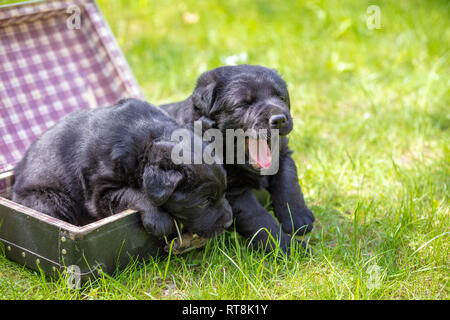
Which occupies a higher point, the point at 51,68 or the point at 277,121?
the point at 51,68

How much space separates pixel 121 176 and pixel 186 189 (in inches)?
17.2

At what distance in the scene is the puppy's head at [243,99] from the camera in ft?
11.8

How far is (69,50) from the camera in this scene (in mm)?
5309

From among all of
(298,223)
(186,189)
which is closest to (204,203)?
(186,189)

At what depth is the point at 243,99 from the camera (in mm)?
3676

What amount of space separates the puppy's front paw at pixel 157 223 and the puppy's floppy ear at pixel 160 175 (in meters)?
0.10

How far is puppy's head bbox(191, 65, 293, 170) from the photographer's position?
141 inches

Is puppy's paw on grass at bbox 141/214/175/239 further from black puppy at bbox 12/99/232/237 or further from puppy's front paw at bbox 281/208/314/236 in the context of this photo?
puppy's front paw at bbox 281/208/314/236

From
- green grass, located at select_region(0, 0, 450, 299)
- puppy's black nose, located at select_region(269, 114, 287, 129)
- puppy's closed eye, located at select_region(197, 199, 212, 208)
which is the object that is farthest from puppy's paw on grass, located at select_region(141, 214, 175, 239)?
puppy's black nose, located at select_region(269, 114, 287, 129)

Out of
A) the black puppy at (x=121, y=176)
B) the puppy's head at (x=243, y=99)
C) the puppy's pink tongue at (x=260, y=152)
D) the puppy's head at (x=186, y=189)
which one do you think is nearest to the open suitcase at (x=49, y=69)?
the black puppy at (x=121, y=176)

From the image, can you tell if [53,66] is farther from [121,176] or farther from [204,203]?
[204,203]
